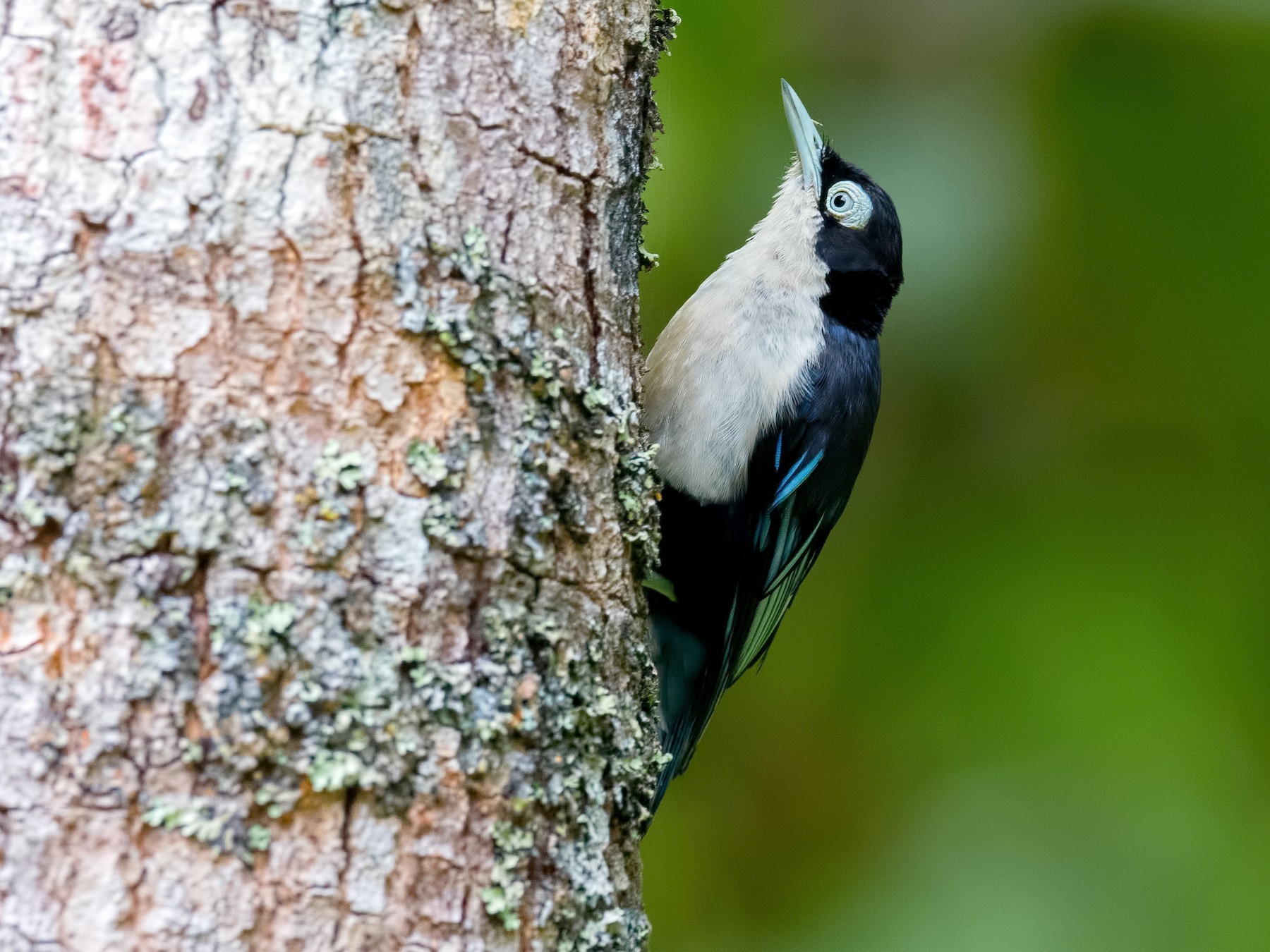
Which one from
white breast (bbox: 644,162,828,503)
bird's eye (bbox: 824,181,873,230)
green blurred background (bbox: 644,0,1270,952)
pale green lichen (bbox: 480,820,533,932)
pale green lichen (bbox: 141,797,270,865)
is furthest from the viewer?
bird's eye (bbox: 824,181,873,230)

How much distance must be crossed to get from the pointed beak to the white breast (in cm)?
34

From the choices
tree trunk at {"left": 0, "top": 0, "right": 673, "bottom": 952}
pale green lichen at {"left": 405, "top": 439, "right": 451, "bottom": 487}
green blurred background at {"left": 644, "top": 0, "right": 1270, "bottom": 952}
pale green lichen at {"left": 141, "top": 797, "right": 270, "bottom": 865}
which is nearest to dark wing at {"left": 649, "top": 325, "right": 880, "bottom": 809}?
green blurred background at {"left": 644, "top": 0, "right": 1270, "bottom": 952}

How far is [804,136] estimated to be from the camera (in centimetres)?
343

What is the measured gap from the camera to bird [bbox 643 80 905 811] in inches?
119

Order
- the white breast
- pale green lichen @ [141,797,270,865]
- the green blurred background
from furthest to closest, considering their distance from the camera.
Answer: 1. the green blurred background
2. the white breast
3. pale green lichen @ [141,797,270,865]

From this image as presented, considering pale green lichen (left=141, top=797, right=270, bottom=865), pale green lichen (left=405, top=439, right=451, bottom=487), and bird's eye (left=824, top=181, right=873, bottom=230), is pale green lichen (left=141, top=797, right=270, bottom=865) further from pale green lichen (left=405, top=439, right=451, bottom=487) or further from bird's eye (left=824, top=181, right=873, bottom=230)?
bird's eye (left=824, top=181, right=873, bottom=230)

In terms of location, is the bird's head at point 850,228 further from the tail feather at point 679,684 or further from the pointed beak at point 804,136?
the tail feather at point 679,684

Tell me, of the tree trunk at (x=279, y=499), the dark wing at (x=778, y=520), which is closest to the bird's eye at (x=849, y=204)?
the dark wing at (x=778, y=520)

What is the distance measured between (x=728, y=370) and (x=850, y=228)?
651mm

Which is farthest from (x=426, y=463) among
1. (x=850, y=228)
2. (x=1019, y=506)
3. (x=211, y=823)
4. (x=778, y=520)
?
(x=1019, y=506)

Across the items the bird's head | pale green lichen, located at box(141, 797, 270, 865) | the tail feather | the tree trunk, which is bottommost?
the tail feather

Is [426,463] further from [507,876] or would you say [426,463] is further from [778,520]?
[778,520]

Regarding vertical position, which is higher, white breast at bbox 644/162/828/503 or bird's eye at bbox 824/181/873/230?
bird's eye at bbox 824/181/873/230

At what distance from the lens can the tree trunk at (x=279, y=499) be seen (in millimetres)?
1432
